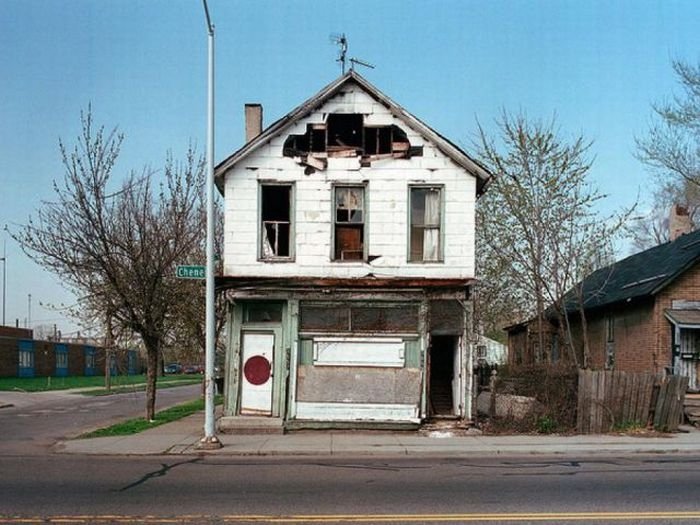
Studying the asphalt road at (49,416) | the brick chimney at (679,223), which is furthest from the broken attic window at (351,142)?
the brick chimney at (679,223)

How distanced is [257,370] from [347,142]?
5.84m

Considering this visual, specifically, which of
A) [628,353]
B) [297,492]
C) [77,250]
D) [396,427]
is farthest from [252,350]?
[628,353]

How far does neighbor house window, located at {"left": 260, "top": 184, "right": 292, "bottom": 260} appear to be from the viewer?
1794 cm

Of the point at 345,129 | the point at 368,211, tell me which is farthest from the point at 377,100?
the point at 368,211

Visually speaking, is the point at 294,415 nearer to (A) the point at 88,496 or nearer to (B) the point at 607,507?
(A) the point at 88,496

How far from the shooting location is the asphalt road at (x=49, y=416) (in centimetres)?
1737

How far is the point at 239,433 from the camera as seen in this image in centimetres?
1692

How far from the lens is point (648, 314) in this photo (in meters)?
21.6

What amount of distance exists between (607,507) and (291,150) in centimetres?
1164

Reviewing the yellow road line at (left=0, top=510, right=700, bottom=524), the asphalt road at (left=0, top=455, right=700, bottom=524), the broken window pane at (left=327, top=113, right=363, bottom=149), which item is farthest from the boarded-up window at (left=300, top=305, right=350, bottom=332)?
the yellow road line at (left=0, top=510, right=700, bottom=524)

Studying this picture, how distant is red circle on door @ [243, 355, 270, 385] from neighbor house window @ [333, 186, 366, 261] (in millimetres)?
2943

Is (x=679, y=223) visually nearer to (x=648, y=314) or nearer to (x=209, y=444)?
(x=648, y=314)

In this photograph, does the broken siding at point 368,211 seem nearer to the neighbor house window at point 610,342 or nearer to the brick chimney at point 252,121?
the brick chimney at point 252,121

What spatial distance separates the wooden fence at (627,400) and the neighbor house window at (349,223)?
236 inches
